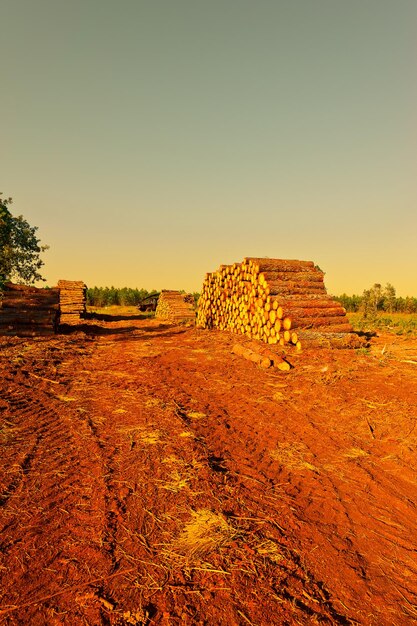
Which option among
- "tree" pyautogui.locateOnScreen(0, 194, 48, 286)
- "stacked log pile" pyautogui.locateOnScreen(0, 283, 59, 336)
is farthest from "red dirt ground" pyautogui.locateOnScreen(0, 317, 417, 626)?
"tree" pyautogui.locateOnScreen(0, 194, 48, 286)

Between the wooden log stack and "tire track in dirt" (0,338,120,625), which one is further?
the wooden log stack

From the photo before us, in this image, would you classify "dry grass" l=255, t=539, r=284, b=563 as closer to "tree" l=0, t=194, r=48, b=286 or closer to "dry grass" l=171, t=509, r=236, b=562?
"dry grass" l=171, t=509, r=236, b=562

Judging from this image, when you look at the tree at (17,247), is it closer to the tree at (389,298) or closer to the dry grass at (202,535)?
the dry grass at (202,535)

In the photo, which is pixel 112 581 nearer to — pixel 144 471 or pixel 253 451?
pixel 144 471

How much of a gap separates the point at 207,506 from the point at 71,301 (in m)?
21.5

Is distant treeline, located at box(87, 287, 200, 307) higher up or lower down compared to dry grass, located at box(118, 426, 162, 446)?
higher up

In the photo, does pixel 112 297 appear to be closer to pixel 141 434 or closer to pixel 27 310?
pixel 27 310

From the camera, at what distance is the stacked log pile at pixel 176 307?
22.2 m

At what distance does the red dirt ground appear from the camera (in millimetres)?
2119

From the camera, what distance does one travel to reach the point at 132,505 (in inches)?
118

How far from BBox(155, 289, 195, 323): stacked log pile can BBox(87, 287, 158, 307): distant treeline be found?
19155mm

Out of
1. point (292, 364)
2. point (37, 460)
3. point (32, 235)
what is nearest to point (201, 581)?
point (37, 460)

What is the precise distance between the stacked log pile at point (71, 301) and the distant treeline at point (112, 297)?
20.4 metres

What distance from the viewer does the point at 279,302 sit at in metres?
10.9
